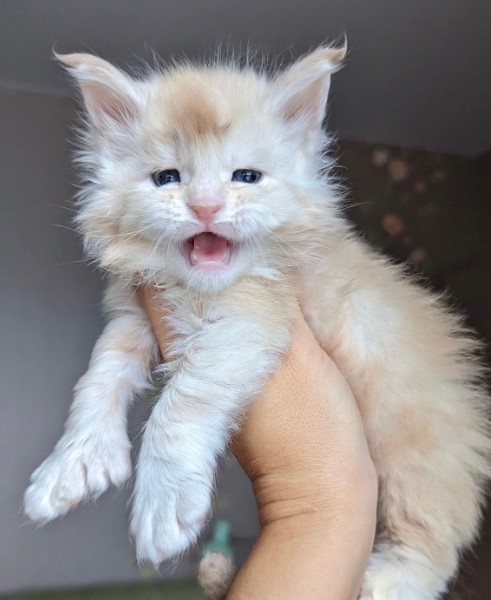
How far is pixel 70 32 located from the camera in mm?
2080

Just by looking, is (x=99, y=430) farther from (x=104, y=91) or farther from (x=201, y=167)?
(x=104, y=91)

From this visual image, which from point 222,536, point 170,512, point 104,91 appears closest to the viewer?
point 170,512

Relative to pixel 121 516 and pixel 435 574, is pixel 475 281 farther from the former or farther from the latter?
pixel 121 516

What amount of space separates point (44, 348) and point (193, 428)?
1.53 m

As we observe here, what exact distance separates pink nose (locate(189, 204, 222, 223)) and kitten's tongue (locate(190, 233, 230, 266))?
0.32 ft

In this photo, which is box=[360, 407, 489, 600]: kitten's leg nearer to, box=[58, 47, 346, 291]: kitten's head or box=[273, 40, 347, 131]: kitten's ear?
box=[58, 47, 346, 291]: kitten's head

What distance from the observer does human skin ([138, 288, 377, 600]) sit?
1.05 metres

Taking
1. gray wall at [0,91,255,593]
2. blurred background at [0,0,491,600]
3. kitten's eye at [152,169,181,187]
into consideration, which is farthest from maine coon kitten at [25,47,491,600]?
gray wall at [0,91,255,593]

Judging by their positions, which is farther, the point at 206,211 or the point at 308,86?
A: the point at 308,86

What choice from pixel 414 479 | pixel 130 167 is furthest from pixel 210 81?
pixel 414 479

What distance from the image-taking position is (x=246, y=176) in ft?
3.85

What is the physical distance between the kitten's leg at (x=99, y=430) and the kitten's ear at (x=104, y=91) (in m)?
0.45

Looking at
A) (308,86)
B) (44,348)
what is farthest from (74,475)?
(44,348)

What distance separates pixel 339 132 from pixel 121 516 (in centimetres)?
191
